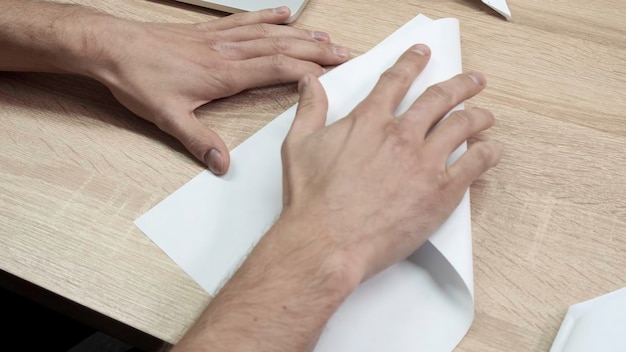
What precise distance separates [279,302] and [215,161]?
8.1 inches

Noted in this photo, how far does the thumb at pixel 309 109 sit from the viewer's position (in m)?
0.64

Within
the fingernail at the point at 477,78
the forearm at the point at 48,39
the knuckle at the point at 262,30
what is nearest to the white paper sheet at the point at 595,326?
the fingernail at the point at 477,78

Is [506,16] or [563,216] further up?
[506,16]

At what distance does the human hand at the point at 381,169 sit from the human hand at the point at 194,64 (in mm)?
95

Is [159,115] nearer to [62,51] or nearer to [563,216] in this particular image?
[62,51]

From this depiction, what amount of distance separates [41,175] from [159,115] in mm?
152

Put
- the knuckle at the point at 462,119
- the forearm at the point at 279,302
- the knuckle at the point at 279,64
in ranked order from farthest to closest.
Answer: the knuckle at the point at 279,64, the knuckle at the point at 462,119, the forearm at the point at 279,302

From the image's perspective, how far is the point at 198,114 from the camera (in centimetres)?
73

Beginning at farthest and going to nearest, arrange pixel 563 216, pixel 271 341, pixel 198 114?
1. pixel 198 114
2. pixel 563 216
3. pixel 271 341

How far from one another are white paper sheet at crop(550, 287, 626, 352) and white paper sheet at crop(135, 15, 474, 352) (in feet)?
0.30

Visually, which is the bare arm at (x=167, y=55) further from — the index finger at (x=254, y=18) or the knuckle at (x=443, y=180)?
the knuckle at (x=443, y=180)

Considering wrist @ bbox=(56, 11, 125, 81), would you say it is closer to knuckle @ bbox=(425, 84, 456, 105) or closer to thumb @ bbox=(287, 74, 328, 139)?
thumb @ bbox=(287, 74, 328, 139)

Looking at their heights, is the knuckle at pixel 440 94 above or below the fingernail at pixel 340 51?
below

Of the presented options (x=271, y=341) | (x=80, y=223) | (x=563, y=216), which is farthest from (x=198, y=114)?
(x=563, y=216)
